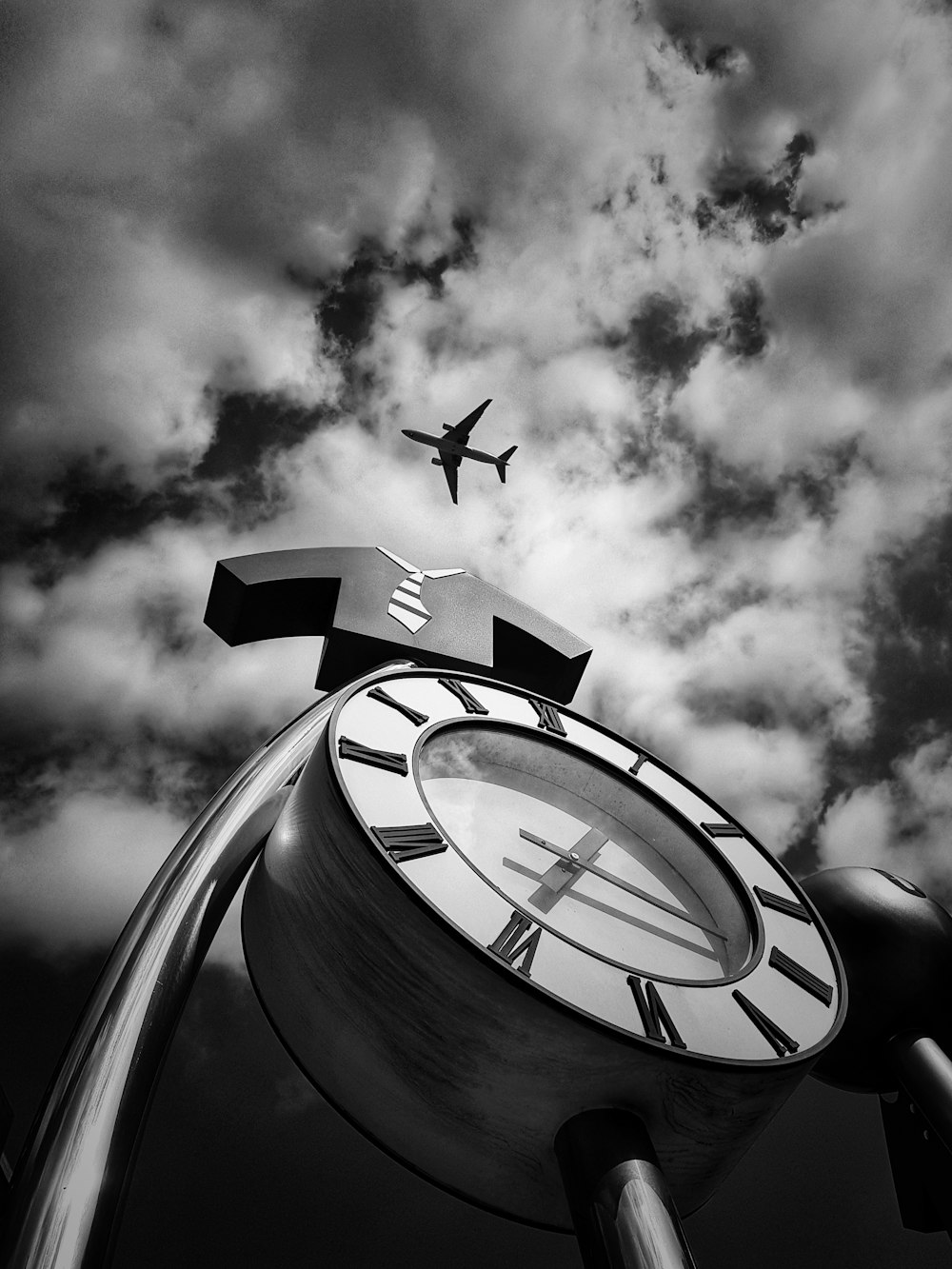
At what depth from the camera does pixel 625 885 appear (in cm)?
306

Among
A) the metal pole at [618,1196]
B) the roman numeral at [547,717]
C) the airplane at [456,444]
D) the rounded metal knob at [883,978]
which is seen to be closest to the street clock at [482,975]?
the metal pole at [618,1196]

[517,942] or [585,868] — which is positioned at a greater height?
[585,868]

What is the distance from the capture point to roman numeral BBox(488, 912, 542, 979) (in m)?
2.37

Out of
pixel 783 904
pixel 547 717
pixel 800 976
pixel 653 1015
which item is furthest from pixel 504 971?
pixel 547 717

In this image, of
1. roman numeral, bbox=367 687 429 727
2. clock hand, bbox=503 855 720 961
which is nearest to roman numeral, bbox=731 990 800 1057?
clock hand, bbox=503 855 720 961

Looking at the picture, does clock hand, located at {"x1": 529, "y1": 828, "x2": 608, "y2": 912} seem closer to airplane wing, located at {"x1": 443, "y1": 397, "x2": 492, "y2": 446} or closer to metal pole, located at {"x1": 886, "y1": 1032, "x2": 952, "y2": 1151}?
metal pole, located at {"x1": 886, "y1": 1032, "x2": 952, "y2": 1151}

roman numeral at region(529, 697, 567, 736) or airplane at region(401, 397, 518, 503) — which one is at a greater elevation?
airplane at region(401, 397, 518, 503)

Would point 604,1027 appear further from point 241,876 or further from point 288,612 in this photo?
point 288,612

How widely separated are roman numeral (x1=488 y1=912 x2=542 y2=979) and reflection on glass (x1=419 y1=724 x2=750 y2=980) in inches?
3.3

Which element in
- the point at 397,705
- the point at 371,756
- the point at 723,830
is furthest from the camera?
the point at 723,830

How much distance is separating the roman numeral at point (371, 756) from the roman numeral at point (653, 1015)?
3.39 feet

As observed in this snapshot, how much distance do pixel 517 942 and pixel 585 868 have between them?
2.18 ft

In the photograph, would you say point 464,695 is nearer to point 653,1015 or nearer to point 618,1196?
point 653,1015

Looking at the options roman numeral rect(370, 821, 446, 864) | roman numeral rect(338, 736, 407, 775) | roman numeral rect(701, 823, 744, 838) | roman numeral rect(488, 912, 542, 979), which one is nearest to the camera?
roman numeral rect(488, 912, 542, 979)
